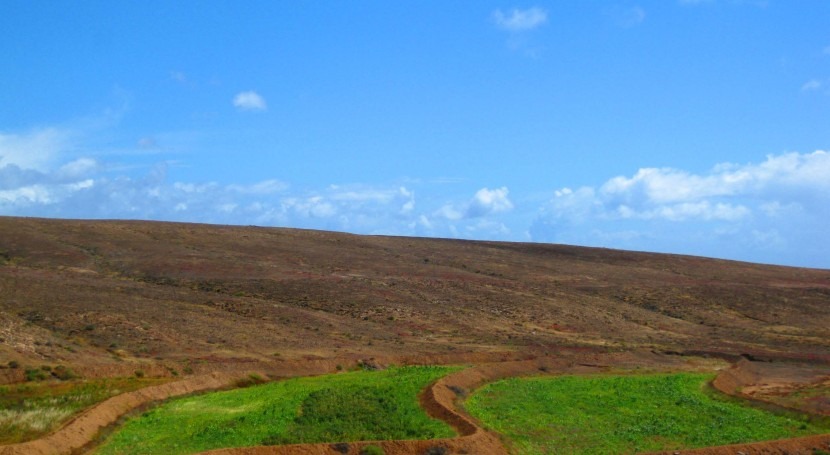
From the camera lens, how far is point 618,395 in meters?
33.0

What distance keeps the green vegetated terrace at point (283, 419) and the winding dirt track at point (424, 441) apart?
0.61 metres

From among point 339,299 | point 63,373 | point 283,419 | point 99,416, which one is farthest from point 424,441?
point 339,299

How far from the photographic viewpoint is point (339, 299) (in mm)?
61938

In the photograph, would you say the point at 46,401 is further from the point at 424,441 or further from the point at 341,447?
the point at 424,441

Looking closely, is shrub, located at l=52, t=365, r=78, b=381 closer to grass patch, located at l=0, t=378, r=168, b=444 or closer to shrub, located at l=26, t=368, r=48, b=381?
shrub, located at l=26, t=368, r=48, b=381

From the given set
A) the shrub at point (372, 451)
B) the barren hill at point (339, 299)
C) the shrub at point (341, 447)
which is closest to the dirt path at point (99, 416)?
the shrub at point (341, 447)

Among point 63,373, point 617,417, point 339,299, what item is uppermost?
point 339,299

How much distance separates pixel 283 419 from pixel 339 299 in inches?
1435

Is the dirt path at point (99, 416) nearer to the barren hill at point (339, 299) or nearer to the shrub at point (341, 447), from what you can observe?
the shrub at point (341, 447)

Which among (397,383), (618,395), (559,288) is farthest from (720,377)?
(559,288)

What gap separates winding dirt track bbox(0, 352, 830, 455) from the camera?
21.1 m

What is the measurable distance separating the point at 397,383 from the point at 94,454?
13.9 meters

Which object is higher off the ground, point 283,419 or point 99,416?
point 283,419

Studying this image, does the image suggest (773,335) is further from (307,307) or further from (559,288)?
(307,307)
